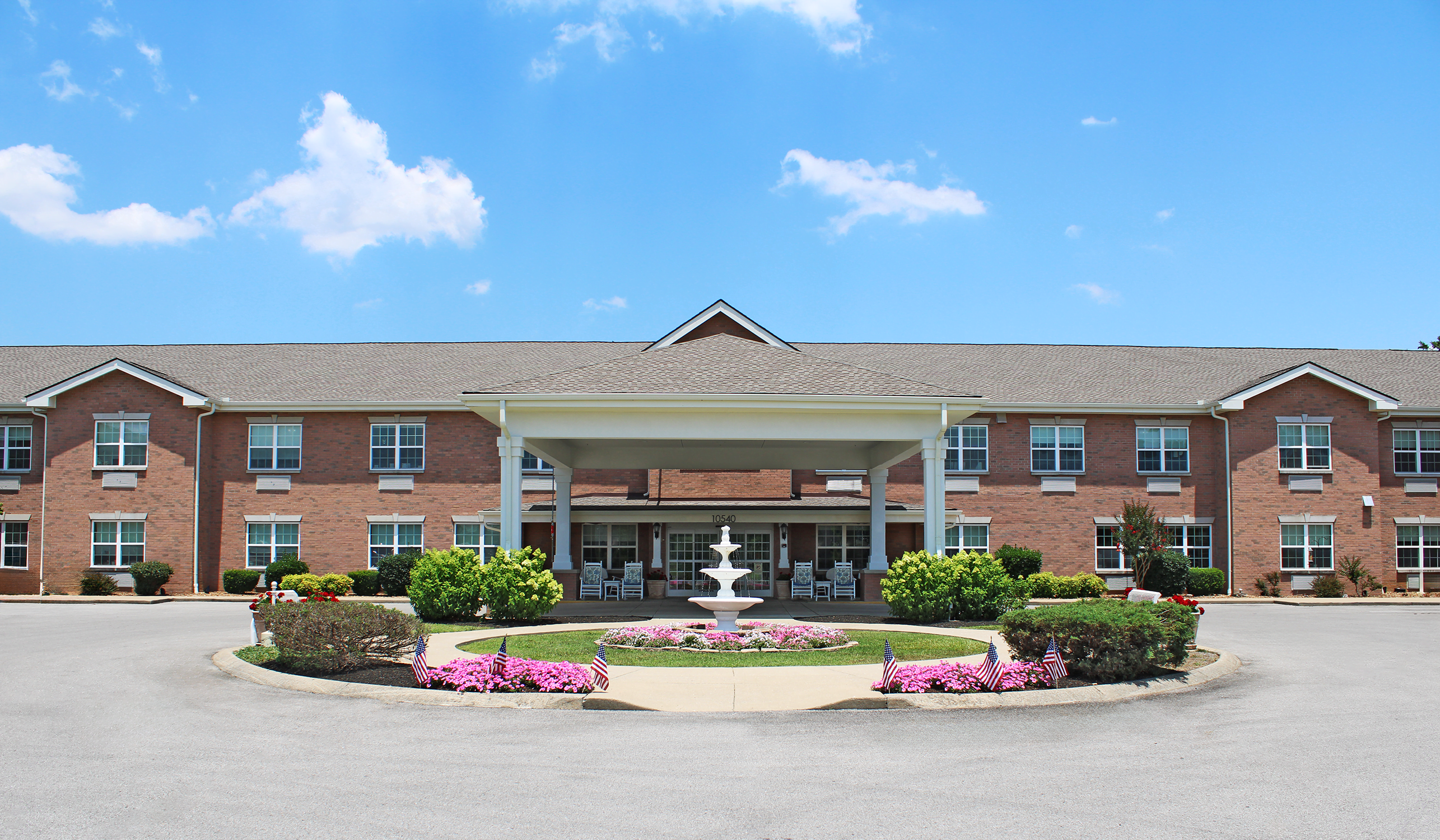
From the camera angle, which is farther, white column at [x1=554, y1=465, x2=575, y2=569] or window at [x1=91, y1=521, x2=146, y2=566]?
window at [x1=91, y1=521, x2=146, y2=566]

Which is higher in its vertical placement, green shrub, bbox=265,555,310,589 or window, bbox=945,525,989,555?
window, bbox=945,525,989,555

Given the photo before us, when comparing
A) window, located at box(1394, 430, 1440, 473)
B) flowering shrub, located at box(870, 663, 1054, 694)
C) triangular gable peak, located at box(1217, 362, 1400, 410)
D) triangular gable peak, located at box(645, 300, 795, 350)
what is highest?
triangular gable peak, located at box(645, 300, 795, 350)

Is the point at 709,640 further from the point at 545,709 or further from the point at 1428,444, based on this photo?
the point at 1428,444

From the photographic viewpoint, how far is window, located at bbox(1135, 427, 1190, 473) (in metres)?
31.0

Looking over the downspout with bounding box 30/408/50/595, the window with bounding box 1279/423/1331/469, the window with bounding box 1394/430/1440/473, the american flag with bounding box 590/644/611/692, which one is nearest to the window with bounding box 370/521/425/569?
the downspout with bounding box 30/408/50/595

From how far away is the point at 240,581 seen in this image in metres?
29.1

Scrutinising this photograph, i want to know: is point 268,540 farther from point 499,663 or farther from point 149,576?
point 499,663

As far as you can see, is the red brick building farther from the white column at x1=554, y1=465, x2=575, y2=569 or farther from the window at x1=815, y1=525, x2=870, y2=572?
the white column at x1=554, y1=465, x2=575, y2=569

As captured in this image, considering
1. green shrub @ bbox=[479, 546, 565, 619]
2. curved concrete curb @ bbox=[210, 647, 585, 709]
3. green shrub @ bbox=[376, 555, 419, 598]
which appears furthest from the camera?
green shrub @ bbox=[376, 555, 419, 598]

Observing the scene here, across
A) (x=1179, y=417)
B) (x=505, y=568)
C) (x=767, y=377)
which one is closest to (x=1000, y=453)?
(x=1179, y=417)

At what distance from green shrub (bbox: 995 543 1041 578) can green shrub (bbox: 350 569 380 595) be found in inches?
722

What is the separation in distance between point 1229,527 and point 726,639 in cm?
2163

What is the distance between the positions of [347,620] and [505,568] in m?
6.43

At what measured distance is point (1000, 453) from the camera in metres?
30.8
